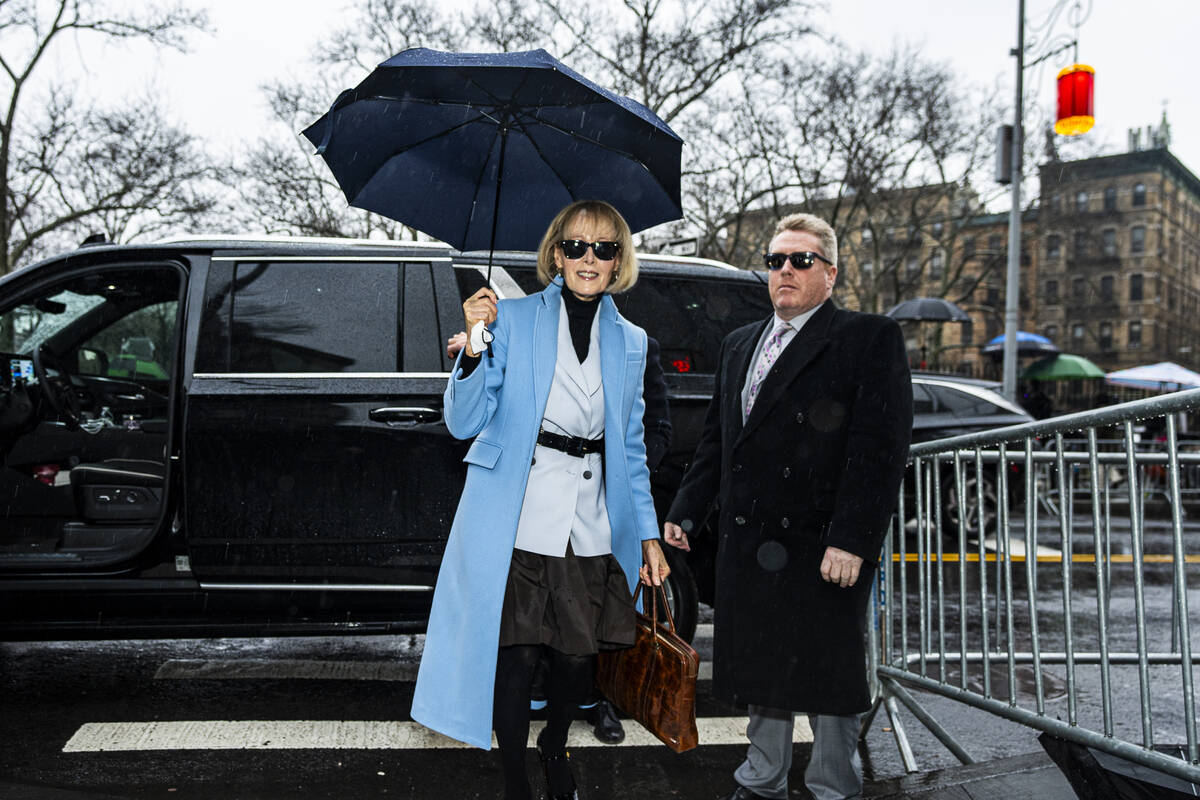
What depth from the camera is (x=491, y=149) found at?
3.13 m

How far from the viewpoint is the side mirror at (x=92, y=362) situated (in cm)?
500

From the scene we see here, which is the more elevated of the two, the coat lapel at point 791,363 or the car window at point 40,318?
the car window at point 40,318

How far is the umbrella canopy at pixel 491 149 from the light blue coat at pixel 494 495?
416mm

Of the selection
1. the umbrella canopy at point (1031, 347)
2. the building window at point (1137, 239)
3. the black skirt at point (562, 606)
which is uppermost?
the building window at point (1137, 239)

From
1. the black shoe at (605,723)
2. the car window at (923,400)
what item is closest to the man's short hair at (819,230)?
the black shoe at (605,723)

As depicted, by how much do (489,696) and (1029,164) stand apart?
29.6 meters

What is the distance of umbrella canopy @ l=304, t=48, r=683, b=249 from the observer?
9.04 ft

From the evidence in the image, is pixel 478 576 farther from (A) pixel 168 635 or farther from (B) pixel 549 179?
(A) pixel 168 635

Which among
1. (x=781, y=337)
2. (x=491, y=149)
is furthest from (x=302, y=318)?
(x=781, y=337)

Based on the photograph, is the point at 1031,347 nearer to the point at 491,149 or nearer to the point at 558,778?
the point at 491,149

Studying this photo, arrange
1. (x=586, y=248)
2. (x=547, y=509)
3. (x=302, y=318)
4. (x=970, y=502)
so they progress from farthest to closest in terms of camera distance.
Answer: (x=970, y=502)
(x=302, y=318)
(x=586, y=248)
(x=547, y=509)

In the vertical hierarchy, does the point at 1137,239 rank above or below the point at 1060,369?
above

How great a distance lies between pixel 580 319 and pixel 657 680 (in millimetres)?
1027

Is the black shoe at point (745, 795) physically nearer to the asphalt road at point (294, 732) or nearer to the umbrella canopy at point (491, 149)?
the asphalt road at point (294, 732)
